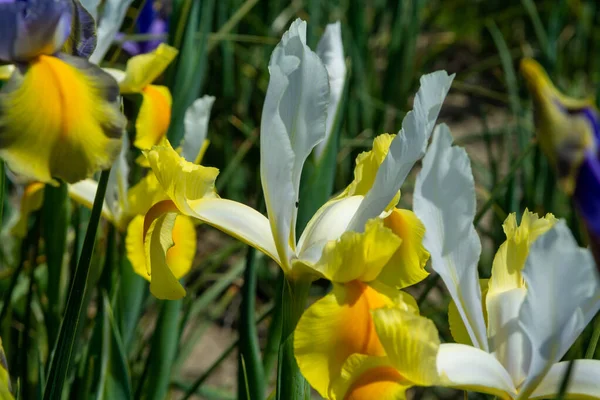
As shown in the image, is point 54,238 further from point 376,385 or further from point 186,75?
point 376,385

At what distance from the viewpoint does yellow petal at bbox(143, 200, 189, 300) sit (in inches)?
28.5

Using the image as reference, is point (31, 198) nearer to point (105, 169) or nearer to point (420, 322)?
point (105, 169)

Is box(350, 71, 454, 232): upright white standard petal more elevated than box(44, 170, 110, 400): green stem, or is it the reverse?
box(350, 71, 454, 232): upright white standard petal

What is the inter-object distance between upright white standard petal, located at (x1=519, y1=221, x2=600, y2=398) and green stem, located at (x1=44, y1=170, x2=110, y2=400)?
1.11ft

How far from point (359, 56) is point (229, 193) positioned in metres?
0.47

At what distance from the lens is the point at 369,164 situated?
778 millimetres

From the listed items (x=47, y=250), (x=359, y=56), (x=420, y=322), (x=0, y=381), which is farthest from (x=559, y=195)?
(x=0, y=381)

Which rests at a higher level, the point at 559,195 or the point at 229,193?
the point at 559,195

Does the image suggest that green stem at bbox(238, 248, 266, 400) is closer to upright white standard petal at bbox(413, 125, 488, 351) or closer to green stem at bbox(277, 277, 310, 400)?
green stem at bbox(277, 277, 310, 400)

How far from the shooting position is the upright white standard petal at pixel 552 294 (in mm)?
654

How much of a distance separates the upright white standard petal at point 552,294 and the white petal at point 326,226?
16 cm

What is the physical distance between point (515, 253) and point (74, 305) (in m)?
0.39

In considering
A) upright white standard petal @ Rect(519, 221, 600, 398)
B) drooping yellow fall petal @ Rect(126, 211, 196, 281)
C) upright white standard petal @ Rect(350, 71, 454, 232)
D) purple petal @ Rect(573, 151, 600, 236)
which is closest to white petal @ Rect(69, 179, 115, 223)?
drooping yellow fall petal @ Rect(126, 211, 196, 281)

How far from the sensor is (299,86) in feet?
2.45
